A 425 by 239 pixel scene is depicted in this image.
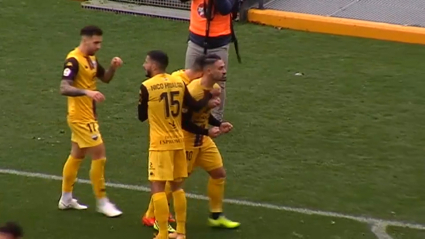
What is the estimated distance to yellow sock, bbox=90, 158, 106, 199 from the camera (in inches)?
319

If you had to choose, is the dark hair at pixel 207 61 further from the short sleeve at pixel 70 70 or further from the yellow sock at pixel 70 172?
the yellow sock at pixel 70 172

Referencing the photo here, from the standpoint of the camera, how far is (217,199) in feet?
26.1

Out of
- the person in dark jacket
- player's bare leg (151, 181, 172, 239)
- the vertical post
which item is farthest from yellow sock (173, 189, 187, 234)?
the vertical post

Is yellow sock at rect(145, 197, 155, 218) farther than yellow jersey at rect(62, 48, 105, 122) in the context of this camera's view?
Yes

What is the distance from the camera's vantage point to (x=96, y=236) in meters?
7.87

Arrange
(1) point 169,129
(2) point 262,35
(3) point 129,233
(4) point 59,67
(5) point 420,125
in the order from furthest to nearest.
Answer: (2) point 262,35 < (4) point 59,67 < (5) point 420,125 < (3) point 129,233 < (1) point 169,129

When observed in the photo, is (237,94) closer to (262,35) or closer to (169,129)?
(262,35)

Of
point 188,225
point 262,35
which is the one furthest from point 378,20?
point 188,225

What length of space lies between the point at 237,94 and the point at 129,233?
4.10 meters

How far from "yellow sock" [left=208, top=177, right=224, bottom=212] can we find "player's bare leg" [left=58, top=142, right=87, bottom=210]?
1168mm

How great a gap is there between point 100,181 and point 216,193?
1.05 m

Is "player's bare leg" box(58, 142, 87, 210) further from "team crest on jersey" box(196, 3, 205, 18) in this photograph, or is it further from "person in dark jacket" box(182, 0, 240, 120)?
"team crest on jersey" box(196, 3, 205, 18)

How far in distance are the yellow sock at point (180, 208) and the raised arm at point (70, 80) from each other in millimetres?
1134

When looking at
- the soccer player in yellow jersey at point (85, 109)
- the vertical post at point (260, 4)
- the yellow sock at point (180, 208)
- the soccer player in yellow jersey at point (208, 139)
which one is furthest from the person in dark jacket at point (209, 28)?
the vertical post at point (260, 4)
